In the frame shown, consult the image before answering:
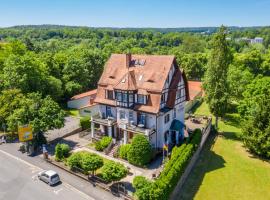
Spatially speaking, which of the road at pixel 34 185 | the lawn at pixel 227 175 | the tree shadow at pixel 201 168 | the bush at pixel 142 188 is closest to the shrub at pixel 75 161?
the road at pixel 34 185

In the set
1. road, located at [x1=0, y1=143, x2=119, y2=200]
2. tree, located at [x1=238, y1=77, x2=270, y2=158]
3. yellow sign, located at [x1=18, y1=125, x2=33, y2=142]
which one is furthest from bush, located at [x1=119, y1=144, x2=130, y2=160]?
tree, located at [x1=238, y1=77, x2=270, y2=158]

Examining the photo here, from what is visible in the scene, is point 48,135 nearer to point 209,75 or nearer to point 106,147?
point 106,147

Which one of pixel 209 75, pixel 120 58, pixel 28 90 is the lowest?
pixel 28 90

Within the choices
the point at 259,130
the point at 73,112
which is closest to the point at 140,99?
the point at 259,130

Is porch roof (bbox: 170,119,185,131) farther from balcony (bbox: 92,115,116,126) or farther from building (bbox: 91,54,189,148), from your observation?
balcony (bbox: 92,115,116,126)

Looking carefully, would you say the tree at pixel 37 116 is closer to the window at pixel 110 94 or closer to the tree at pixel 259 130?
the window at pixel 110 94

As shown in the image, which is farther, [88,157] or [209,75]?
[209,75]

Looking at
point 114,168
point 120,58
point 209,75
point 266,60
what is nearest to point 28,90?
point 120,58
